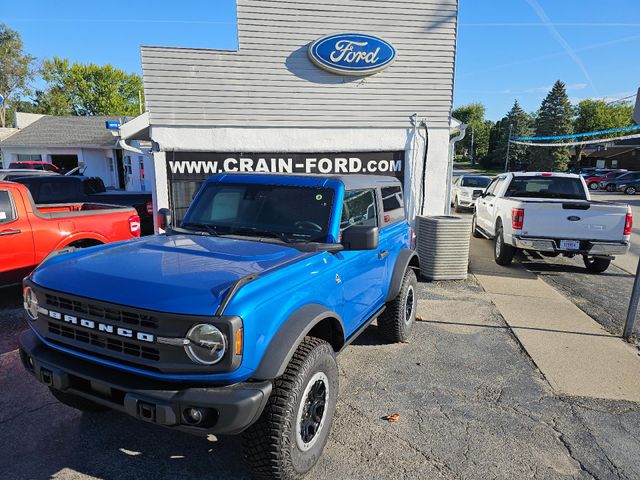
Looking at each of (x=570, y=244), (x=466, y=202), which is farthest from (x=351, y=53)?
(x=466, y=202)

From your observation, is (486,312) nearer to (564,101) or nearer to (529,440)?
(529,440)

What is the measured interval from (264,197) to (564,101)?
6394cm

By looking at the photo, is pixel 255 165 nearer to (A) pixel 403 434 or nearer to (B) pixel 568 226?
(B) pixel 568 226

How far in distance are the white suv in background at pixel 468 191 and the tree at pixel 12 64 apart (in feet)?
166

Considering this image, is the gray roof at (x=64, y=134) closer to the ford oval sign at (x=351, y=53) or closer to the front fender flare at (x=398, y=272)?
the ford oval sign at (x=351, y=53)

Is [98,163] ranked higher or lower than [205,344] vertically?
higher

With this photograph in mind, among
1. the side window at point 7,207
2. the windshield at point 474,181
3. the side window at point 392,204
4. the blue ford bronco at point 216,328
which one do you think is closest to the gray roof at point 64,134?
the windshield at point 474,181

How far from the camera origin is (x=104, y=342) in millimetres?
2484

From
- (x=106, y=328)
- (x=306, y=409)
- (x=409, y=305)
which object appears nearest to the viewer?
(x=106, y=328)

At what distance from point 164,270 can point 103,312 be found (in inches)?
15.8

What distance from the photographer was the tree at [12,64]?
46312mm

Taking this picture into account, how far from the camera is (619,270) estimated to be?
9047 mm

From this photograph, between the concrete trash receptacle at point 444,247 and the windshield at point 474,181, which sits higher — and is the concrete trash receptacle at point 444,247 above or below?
below

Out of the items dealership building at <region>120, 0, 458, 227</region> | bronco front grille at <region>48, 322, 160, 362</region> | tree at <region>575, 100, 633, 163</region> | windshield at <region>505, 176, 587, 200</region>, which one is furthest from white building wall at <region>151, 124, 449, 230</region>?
tree at <region>575, 100, 633, 163</region>
